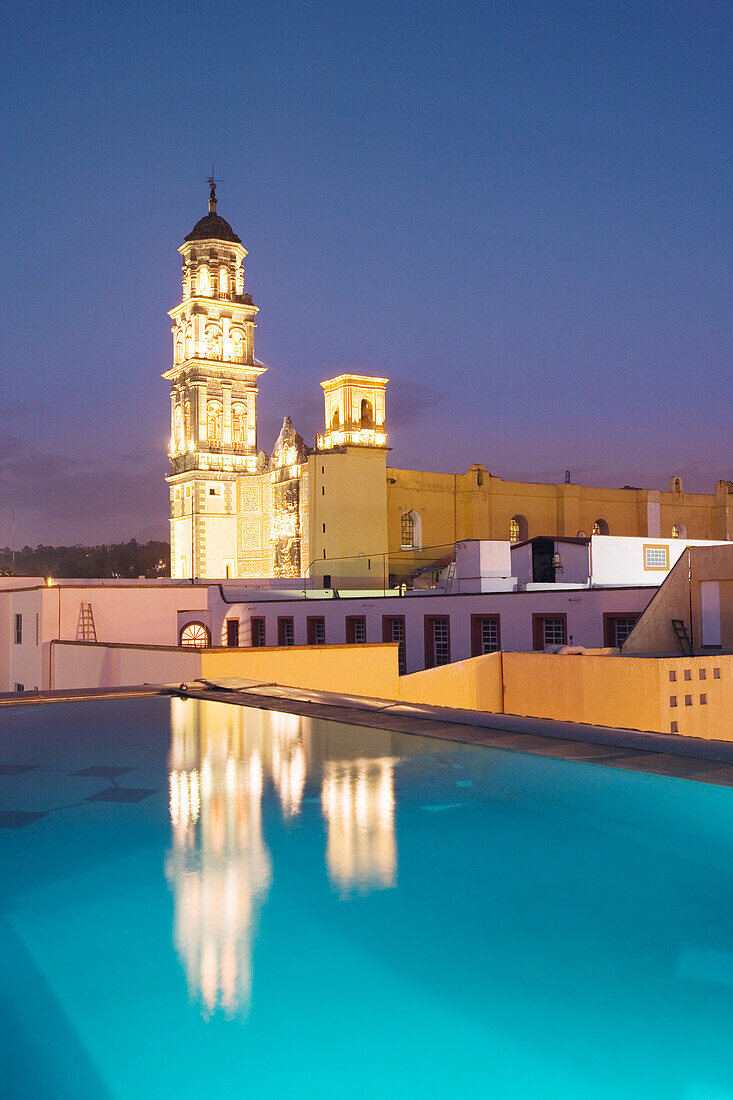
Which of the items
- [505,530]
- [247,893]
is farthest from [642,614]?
[505,530]

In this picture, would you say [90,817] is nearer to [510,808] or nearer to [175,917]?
[175,917]

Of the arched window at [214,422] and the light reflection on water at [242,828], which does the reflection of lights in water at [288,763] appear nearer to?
the light reflection on water at [242,828]

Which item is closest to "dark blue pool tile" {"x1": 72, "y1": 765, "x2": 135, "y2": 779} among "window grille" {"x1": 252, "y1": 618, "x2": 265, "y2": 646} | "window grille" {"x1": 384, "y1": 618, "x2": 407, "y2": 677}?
"window grille" {"x1": 384, "y1": 618, "x2": 407, "y2": 677}

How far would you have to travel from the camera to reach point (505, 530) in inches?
2375

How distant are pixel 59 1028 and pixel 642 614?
21.4 meters

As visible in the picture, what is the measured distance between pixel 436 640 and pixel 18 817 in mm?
23791

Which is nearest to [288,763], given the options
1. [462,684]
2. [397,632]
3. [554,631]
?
[462,684]

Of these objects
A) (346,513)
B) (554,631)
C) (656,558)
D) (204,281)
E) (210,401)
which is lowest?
(554,631)

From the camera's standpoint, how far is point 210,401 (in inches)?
2420

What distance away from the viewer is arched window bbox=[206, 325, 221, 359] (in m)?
62.7

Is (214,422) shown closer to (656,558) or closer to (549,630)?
(656,558)

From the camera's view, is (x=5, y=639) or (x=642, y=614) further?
(x=5, y=639)

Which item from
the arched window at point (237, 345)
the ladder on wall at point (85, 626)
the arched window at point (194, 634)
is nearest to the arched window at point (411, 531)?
the arched window at point (237, 345)

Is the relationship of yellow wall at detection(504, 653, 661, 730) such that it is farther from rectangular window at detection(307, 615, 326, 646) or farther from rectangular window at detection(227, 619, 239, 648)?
rectangular window at detection(227, 619, 239, 648)
